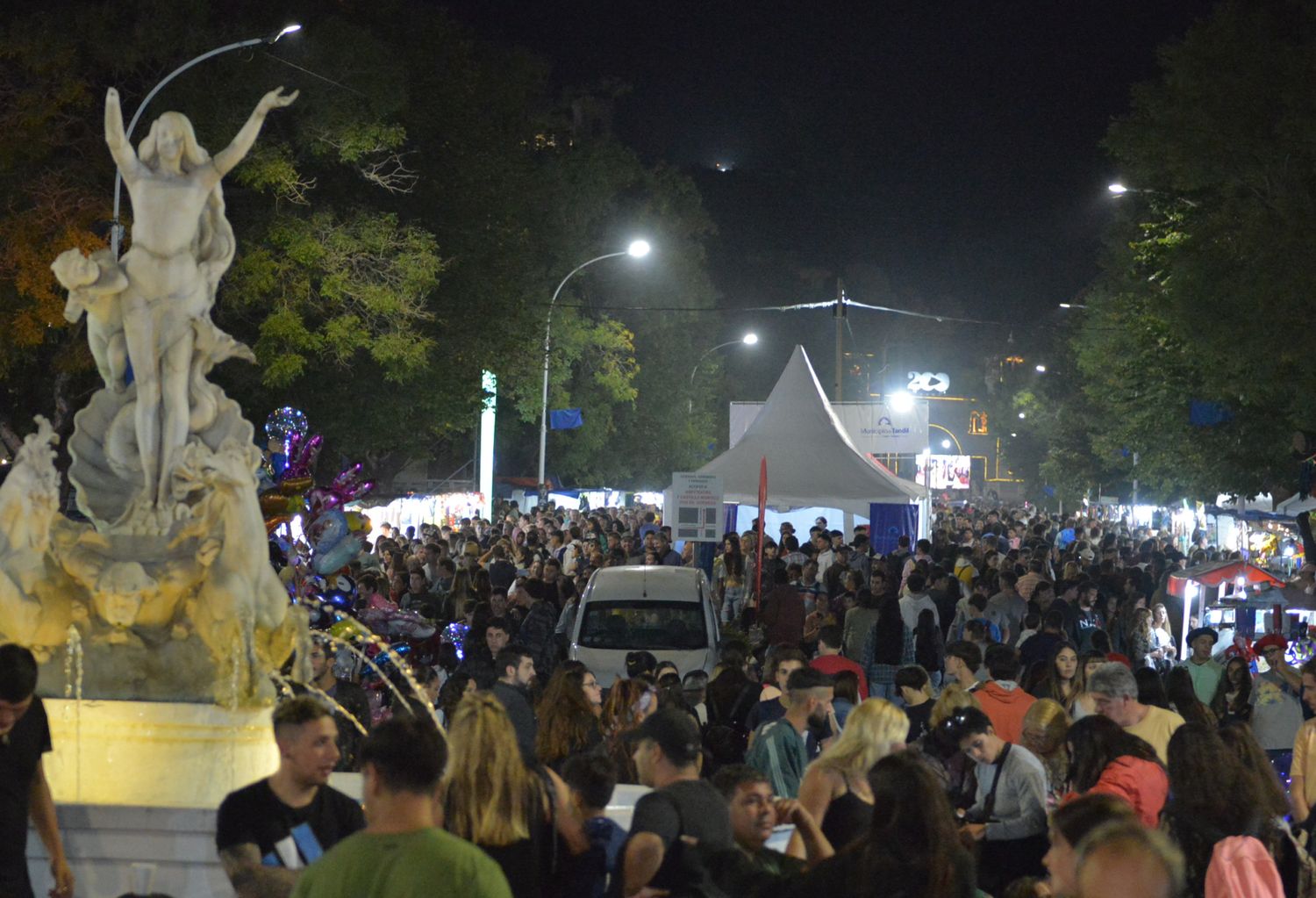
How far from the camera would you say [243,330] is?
29875mm

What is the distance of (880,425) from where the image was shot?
3538 centimetres

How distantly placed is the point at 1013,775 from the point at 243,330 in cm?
2454

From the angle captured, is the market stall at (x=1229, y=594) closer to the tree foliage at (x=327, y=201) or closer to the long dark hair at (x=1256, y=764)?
the long dark hair at (x=1256, y=764)

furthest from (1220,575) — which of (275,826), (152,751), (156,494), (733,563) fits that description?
Result: (275,826)

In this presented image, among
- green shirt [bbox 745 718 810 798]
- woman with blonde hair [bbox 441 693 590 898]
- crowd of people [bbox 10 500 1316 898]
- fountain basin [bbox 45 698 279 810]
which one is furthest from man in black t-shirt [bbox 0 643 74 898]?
green shirt [bbox 745 718 810 798]

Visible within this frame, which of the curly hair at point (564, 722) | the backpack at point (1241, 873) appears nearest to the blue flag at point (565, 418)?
the curly hair at point (564, 722)

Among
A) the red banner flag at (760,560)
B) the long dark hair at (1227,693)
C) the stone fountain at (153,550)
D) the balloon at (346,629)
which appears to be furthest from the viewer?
the red banner flag at (760,560)

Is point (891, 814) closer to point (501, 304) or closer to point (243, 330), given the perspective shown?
point (243, 330)

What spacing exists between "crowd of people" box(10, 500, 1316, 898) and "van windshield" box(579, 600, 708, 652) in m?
1.23

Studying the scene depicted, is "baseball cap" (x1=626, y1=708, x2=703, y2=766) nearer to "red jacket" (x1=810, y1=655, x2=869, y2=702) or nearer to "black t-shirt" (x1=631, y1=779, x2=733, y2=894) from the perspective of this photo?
"black t-shirt" (x1=631, y1=779, x2=733, y2=894)

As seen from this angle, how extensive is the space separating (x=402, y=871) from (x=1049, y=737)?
4.85m

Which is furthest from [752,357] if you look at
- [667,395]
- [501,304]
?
[501,304]

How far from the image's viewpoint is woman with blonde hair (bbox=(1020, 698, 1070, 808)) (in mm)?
8117

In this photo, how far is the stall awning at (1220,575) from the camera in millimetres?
17031
